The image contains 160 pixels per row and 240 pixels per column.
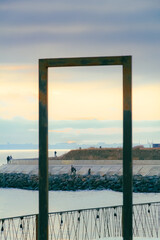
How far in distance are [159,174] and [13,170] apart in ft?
58.7

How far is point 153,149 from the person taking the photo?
180ft

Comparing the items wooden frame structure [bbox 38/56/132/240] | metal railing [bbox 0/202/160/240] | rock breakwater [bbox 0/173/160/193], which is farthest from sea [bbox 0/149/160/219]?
wooden frame structure [bbox 38/56/132/240]

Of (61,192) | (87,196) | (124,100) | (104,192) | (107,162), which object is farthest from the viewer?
(107,162)

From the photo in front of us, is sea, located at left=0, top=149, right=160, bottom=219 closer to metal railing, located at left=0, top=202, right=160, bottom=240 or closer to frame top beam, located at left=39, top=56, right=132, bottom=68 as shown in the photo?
metal railing, located at left=0, top=202, right=160, bottom=240

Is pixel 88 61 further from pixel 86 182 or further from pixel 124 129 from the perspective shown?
pixel 86 182

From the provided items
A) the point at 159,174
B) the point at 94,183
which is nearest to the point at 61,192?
the point at 94,183

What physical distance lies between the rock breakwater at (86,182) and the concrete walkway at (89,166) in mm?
1276

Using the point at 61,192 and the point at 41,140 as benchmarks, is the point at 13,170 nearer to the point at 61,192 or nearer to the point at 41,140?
the point at 61,192

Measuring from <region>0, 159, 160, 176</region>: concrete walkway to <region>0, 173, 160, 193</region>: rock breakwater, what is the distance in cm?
128

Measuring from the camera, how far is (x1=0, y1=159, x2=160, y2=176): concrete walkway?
153 feet

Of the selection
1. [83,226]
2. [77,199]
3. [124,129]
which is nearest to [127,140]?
[124,129]

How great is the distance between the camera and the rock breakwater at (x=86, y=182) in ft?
139

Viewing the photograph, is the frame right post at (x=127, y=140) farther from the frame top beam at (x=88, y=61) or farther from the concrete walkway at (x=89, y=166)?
the concrete walkway at (x=89, y=166)

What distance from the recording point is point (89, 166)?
2009 inches
